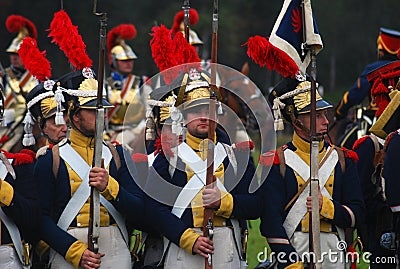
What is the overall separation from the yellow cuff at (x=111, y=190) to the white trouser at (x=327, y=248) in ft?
3.96

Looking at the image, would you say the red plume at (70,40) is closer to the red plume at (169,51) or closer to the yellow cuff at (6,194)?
the red plume at (169,51)

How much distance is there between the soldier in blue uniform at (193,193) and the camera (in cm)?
691

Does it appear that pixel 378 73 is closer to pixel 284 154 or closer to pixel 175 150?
pixel 284 154

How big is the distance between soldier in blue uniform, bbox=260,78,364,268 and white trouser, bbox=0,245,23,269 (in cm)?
163

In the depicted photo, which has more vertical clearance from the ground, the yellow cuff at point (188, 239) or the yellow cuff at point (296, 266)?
the yellow cuff at point (188, 239)

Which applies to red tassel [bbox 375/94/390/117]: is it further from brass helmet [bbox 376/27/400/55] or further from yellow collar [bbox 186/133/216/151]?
brass helmet [bbox 376/27/400/55]

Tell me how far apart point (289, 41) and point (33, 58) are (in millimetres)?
1962

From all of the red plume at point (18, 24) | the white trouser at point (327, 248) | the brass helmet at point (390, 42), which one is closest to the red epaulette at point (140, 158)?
the white trouser at point (327, 248)

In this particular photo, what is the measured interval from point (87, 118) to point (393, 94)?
2213mm

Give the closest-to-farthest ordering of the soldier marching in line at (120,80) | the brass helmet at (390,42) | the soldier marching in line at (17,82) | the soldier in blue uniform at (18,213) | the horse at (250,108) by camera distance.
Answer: the soldier in blue uniform at (18,213) → the horse at (250,108) → the brass helmet at (390,42) → the soldier marching in line at (17,82) → the soldier marching in line at (120,80)

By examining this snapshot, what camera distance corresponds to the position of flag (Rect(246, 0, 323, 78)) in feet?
22.2

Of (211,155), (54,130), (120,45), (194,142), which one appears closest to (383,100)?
(194,142)

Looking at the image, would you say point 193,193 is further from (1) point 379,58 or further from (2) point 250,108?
(1) point 379,58

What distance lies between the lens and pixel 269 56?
6914mm
